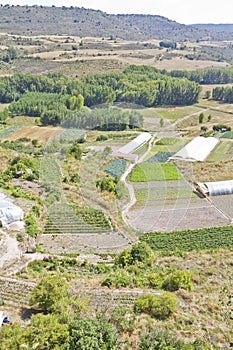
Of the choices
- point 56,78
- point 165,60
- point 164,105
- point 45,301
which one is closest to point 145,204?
point 45,301

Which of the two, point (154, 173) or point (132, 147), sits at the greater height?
point (132, 147)

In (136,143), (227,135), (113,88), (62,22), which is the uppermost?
(62,22)

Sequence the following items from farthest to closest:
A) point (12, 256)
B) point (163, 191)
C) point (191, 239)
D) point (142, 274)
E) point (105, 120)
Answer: point (105, 120) < point (163, 191) < point (191, 239) < point (12, 256) < point (142, 274)

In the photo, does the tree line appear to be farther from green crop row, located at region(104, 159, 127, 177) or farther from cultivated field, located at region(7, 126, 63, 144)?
green crop row, located at region(104, 159, 127, 177)

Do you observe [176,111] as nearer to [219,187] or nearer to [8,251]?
[219,187]

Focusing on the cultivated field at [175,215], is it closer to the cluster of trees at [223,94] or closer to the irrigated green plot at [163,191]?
the irrigated green plot at [163,191]

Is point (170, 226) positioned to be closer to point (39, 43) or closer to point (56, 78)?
point (56, 78)

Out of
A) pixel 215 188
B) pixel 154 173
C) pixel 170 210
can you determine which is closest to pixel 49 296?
pixel 170 210

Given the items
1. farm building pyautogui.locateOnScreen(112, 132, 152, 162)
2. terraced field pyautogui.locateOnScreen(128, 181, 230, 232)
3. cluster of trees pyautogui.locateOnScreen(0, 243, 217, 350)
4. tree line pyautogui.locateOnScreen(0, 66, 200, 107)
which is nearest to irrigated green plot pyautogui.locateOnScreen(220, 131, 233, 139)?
farm building pyautogui.locateOnScreen(112, 132, 152, 162)
